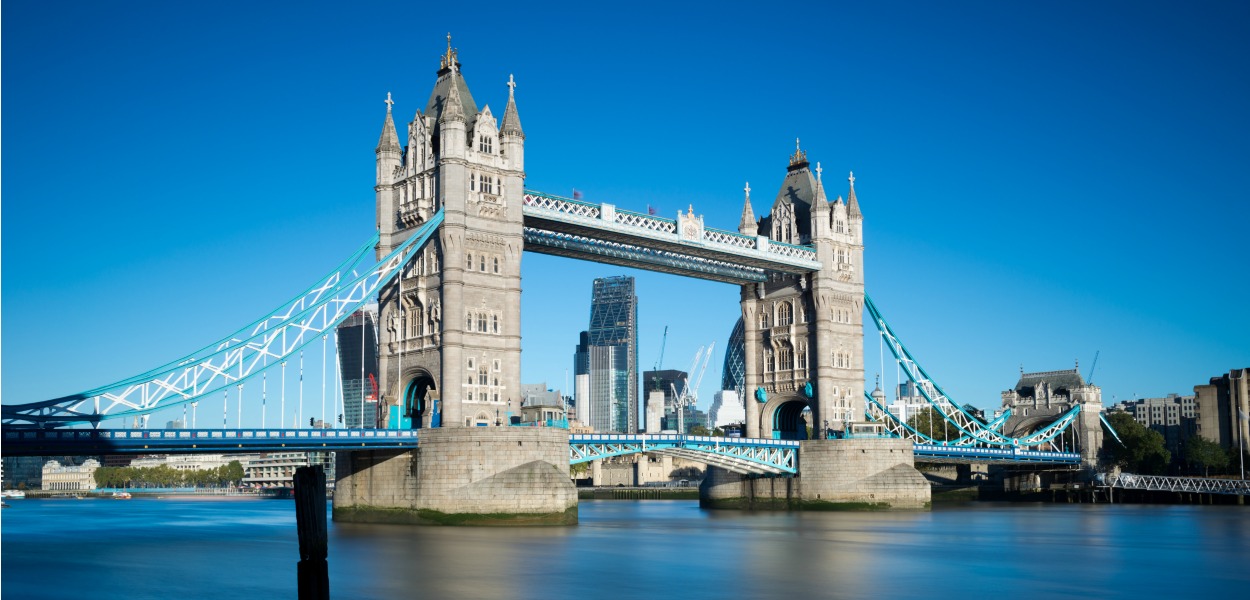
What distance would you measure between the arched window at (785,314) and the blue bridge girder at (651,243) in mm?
3472

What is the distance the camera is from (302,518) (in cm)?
2147

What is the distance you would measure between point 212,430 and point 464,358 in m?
14.5

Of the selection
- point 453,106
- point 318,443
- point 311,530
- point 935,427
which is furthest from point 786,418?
point 311,530

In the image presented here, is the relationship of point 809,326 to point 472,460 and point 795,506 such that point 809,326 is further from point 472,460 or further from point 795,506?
point 472,460

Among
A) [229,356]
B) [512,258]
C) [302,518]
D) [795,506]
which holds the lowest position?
[795,506]

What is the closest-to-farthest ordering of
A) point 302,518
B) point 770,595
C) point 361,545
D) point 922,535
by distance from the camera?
point 302,518
point 770,595
point 361,545
point 922,535

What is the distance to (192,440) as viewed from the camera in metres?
56.1

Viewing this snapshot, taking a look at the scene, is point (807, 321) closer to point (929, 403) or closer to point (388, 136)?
point (929, 403)

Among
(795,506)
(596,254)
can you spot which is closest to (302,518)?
(596,254)

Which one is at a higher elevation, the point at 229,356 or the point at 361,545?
the point at 229,356

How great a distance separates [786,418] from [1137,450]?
44.0 m

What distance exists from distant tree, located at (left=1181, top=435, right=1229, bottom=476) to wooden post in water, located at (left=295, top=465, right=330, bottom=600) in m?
118

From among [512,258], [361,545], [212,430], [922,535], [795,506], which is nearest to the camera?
[361,545]

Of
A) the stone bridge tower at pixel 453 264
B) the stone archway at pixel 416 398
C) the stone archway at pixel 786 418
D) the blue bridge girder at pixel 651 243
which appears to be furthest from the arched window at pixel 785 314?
the stone archway at pixel 416 398
